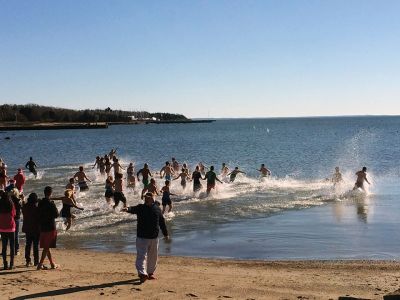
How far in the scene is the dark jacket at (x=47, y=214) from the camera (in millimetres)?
9789

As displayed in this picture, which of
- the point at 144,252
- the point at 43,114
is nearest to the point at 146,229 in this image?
the point at 144,252

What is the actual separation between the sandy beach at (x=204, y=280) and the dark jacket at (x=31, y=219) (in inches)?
29.6

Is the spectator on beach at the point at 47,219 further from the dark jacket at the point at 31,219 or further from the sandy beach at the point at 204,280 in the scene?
the sandy beach at the point at 204,280

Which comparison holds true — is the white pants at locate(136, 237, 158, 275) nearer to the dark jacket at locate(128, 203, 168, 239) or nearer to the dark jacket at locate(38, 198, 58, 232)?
the dark jacket at locate(128, 203, 168, 239)

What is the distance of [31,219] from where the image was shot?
33.2 ft

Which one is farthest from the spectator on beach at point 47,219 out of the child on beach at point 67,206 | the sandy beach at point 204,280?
the child on beach at point 67,206

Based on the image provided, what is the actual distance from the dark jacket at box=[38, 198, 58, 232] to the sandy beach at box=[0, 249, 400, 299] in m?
0.83

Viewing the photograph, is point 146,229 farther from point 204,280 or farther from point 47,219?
point 47,219

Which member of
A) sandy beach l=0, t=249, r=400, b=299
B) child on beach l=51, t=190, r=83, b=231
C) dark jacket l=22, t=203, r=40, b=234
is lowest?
sandy beach l=0, t=249, r=400, b=299

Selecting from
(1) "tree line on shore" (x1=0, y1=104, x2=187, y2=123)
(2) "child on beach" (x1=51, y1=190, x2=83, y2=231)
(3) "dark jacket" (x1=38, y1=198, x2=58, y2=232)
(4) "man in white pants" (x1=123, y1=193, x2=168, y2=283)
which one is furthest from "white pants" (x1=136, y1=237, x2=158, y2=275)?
(1) "tree line on shore" (x1=0, y1=104, x2=187, y2=123)

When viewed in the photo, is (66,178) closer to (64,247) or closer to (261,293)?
(64,247)

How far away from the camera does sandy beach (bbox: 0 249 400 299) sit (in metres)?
8.62

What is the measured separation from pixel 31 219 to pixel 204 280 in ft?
11.2

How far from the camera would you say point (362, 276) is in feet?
33.4
